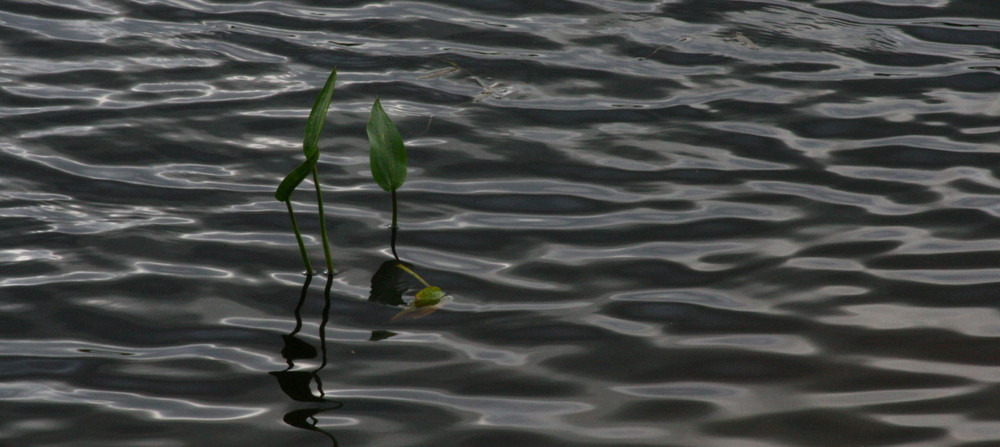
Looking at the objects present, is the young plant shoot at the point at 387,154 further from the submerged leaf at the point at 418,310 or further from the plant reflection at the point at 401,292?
the submerged leaf at the point at 418,310

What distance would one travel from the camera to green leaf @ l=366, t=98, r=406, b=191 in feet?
8.72

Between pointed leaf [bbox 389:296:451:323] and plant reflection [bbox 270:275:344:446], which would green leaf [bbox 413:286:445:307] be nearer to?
pointed leaf [bbox 389:296:451:323]

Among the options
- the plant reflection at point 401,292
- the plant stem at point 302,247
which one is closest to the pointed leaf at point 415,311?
the plant reflection at point 401,292

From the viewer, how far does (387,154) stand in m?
2.69

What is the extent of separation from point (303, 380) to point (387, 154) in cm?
74

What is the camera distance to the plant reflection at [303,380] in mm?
2051

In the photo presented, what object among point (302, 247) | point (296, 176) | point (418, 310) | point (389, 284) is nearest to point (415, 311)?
point (418, 310)

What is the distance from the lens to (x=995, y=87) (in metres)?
3.75

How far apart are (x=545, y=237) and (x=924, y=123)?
1517mm

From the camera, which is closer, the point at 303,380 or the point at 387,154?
the point at 303,380

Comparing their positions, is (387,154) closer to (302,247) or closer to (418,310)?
(302,247)

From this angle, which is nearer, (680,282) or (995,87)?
(680,282)

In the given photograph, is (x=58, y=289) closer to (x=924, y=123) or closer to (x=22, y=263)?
(x=22, y=263)

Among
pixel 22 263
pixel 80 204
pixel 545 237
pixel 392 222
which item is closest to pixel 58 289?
pixel 22 263
